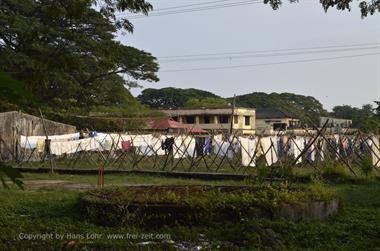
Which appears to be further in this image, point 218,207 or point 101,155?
point 101,155

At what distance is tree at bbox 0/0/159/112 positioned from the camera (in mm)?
5059

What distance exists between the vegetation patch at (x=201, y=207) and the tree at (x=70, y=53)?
178cm

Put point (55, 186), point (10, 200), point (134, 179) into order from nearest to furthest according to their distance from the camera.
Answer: point (10, 200) → point (55, 186) → point (134, 179)

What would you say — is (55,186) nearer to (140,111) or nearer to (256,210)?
(256,210)

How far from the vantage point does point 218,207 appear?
23.2 ft

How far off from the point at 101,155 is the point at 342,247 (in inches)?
652

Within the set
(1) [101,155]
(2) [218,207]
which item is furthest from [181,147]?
(2) [218,207]

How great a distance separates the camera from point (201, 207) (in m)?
7.06

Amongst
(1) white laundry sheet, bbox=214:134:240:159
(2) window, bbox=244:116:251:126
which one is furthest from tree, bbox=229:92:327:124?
(1) white laundry sheet, bbox=214:134:240:159

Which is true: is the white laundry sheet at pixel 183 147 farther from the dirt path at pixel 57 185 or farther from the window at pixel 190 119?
the window at pixel 190 119

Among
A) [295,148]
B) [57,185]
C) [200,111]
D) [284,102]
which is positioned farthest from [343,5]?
[284,102]

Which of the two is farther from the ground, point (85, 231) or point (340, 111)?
point (340, 111)

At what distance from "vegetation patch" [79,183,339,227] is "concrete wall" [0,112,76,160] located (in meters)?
15.5

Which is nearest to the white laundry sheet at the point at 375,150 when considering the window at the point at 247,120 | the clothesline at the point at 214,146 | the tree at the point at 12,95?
the clothesline at the point at 214,146
